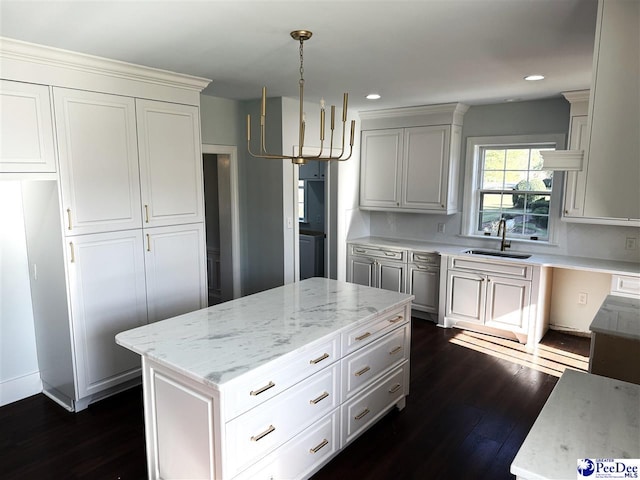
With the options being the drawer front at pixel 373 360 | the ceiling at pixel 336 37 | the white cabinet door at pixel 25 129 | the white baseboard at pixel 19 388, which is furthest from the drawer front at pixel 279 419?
the white baseboard at pixel 19 388

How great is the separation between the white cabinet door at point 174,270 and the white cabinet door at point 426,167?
252 cm

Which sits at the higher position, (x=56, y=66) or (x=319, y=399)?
(x=56, y=66)

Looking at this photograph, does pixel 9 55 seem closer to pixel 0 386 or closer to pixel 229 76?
pixel 229 76

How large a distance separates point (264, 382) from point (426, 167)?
3.60m

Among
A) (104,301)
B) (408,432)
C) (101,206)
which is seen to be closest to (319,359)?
(408,432)

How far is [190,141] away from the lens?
3.46 meters

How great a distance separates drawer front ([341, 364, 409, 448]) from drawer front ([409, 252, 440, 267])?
6.43 ft

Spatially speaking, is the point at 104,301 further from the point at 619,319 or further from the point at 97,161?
the point at 619,319

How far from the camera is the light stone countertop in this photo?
123 cm

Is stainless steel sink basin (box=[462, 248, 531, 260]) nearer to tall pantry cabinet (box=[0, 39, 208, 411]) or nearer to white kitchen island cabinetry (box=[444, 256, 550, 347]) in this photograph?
white kitchen island cabinetry (box=[444, 256, 550, 347])

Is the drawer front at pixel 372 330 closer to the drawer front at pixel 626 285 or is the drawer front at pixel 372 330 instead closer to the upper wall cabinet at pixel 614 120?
the upper wall cabinet at pixel 614 120

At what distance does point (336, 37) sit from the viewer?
240cm

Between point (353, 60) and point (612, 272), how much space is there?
9.35 feet

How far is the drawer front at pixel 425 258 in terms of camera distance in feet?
15.4
